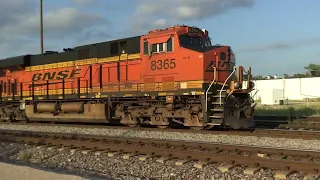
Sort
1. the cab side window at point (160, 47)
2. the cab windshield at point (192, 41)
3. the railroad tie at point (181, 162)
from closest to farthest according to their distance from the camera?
the railroad tie at point (181, 162) → the cab windshield at point (192, 41) → the cab side window at point (160, 47)

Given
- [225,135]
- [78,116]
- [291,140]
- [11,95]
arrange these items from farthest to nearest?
[11,95] → [78,116] → [225,135] → [291,140]

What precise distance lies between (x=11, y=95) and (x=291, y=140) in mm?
17185

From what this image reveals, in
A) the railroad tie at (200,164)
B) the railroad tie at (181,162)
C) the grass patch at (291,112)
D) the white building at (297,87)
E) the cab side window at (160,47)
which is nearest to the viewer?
the railroad tie at (200,164)

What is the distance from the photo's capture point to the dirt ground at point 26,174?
6195 mm

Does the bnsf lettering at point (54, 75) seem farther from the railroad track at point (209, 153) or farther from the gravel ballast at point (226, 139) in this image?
the railroad track at point (209, 153)

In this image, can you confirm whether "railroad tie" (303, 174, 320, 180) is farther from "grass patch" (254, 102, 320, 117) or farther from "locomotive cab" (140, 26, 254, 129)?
"grass patch" (254, 102, 320, 117)

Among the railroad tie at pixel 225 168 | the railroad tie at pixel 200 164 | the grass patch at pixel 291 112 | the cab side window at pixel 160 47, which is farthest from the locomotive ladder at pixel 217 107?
the grass patch at pixel 291 112

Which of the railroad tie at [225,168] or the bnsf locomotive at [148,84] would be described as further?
the bnsf locomotive at [148,84]

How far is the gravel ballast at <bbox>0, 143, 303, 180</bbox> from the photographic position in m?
7.01

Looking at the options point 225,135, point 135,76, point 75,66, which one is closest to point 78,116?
point 75,66

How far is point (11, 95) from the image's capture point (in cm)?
2231

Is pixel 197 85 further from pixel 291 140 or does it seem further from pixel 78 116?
pixel 78 116

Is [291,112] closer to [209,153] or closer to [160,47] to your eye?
[160,47]

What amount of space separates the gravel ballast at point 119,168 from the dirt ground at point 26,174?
51 cm
